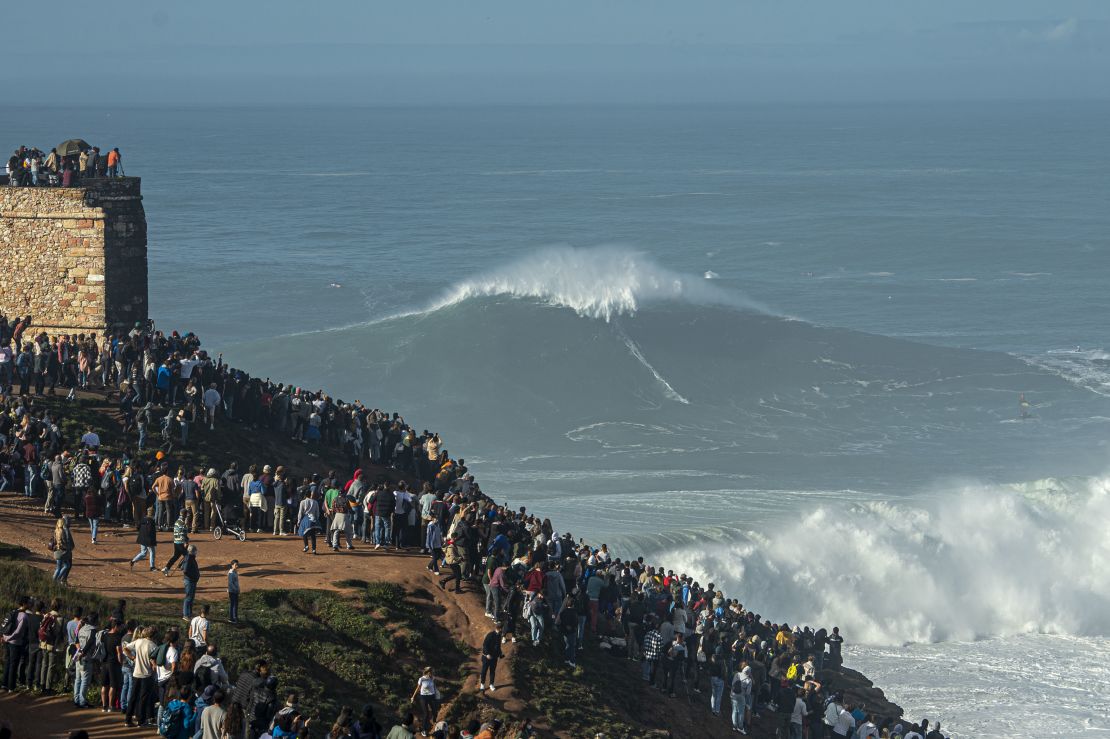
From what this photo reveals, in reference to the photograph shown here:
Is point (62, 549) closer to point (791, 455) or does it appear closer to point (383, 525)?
point (383, 525)

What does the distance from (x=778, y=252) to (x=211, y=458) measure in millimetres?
64787

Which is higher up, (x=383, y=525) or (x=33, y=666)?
(x=383, y=525)

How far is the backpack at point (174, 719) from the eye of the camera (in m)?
13.1

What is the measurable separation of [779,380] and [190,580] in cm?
3512

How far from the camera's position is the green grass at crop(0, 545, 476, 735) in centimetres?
1719

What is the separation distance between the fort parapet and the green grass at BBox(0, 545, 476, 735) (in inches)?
389

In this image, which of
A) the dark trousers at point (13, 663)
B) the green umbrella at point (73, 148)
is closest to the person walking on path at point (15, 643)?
the dark trousers at point (13, 663)

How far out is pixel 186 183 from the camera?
119812 mm

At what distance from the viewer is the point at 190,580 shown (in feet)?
57.1

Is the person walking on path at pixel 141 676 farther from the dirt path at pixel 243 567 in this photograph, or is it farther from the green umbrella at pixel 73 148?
the green umbrella at pixel 73 148

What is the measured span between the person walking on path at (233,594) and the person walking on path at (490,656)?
2828mm

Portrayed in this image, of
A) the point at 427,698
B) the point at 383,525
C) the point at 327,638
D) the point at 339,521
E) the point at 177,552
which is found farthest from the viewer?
the point at 383,525

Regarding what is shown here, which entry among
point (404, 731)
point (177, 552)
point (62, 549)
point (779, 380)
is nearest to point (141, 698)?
point (404, 731)

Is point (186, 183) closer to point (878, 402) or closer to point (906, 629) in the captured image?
point (878, 402)
